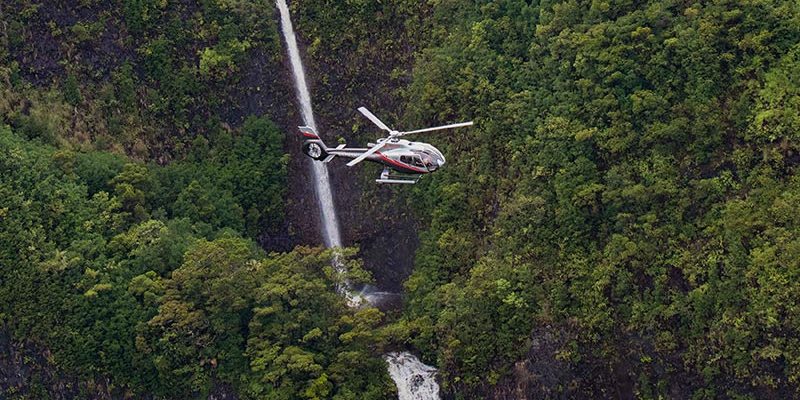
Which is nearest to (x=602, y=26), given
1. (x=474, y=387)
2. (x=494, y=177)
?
(x=494, y=177)

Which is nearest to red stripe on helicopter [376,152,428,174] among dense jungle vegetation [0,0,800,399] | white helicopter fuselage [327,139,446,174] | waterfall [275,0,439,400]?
white helicopter fuselage [327,139,446,174]

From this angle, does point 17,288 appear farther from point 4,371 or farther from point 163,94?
point 163,94

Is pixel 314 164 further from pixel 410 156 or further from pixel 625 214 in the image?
pixel 625 214

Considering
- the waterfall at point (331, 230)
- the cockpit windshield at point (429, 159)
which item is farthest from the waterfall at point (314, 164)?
the cockpit windshield at point (429, 159)

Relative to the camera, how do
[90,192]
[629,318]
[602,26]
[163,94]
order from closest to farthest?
[629,318] < [602,26] < [90,192] < [163,94]

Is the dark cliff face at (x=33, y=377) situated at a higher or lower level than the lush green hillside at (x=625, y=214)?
lower

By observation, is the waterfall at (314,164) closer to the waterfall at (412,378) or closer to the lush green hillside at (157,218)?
the lush green hillside at (157,218)

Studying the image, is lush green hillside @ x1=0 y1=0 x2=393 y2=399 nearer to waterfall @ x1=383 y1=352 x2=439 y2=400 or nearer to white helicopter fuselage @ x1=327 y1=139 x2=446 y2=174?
waterfall @ x1=383 y1=352 x2=439 y2=400
